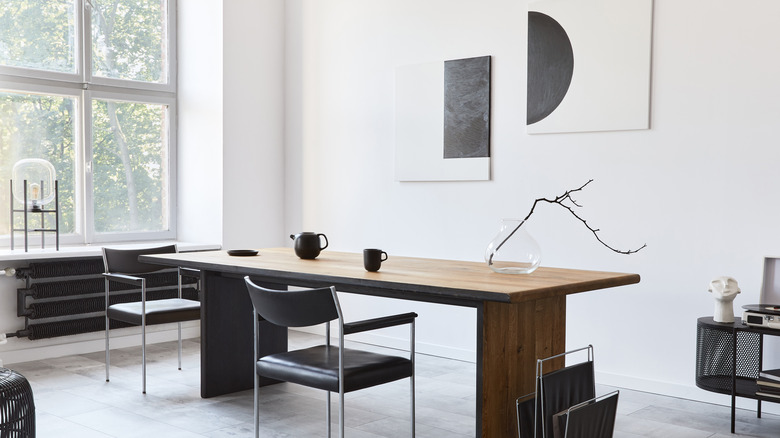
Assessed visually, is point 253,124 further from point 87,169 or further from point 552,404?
point 552,404

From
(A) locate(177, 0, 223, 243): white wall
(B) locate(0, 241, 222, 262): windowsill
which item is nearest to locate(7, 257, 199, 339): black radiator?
(B) locate(0, 241, 222, 262): windowsill

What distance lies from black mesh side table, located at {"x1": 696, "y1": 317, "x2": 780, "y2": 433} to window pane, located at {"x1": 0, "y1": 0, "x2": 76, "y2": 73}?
4359 millimetres

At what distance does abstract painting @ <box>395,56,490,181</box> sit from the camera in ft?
15.3

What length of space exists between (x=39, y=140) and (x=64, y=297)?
3.68 ft

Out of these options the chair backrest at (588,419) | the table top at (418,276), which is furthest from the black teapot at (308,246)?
the chair backrest at (588,419)

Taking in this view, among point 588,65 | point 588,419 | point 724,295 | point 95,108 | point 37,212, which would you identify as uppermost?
point 588,65

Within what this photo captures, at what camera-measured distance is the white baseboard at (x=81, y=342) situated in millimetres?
4536

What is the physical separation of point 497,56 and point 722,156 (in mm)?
1502

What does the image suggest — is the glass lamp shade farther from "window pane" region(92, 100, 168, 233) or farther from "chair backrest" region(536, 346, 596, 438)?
"chair backrest" region(536, 346, 596, 438)

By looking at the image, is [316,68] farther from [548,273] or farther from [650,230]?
[548,273]

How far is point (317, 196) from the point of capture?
5715 mm

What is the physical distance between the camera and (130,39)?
5.46 metres

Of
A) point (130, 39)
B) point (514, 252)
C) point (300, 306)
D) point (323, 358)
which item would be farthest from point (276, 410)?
point (130, 39)

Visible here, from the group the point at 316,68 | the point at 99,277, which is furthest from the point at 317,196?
the point at 99,277
